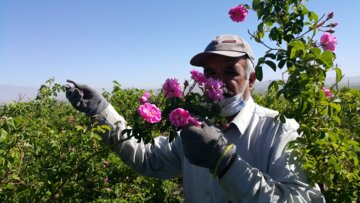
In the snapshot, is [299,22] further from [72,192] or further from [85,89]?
[72,192]

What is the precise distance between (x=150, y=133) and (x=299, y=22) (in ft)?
3.40

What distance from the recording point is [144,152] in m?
2.41

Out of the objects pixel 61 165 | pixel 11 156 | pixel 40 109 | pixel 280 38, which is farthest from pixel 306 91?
pixel 40 109

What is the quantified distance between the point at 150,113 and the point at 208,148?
31 cm

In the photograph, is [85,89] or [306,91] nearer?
[306,91]

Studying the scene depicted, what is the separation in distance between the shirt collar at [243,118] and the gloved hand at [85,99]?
0.92m

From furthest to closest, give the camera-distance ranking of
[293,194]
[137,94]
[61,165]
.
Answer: [137,94] → [61,165] → [293,194]

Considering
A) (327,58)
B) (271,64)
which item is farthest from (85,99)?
(327,58)

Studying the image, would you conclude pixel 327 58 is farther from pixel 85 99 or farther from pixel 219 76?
pixel 85 99

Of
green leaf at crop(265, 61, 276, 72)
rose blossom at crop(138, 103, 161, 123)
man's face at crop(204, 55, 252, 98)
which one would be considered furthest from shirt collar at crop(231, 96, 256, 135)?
rose blossom at crop(138, 103, 161, 123)

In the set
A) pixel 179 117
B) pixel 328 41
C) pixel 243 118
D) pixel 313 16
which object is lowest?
pixel 243 118

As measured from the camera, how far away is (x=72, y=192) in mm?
2645

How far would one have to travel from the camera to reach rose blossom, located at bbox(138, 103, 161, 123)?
4.80 ft

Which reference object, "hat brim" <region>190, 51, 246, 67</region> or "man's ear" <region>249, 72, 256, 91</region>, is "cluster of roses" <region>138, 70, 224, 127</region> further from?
"man's ear" <region>249, 72, 256, 91</region>
